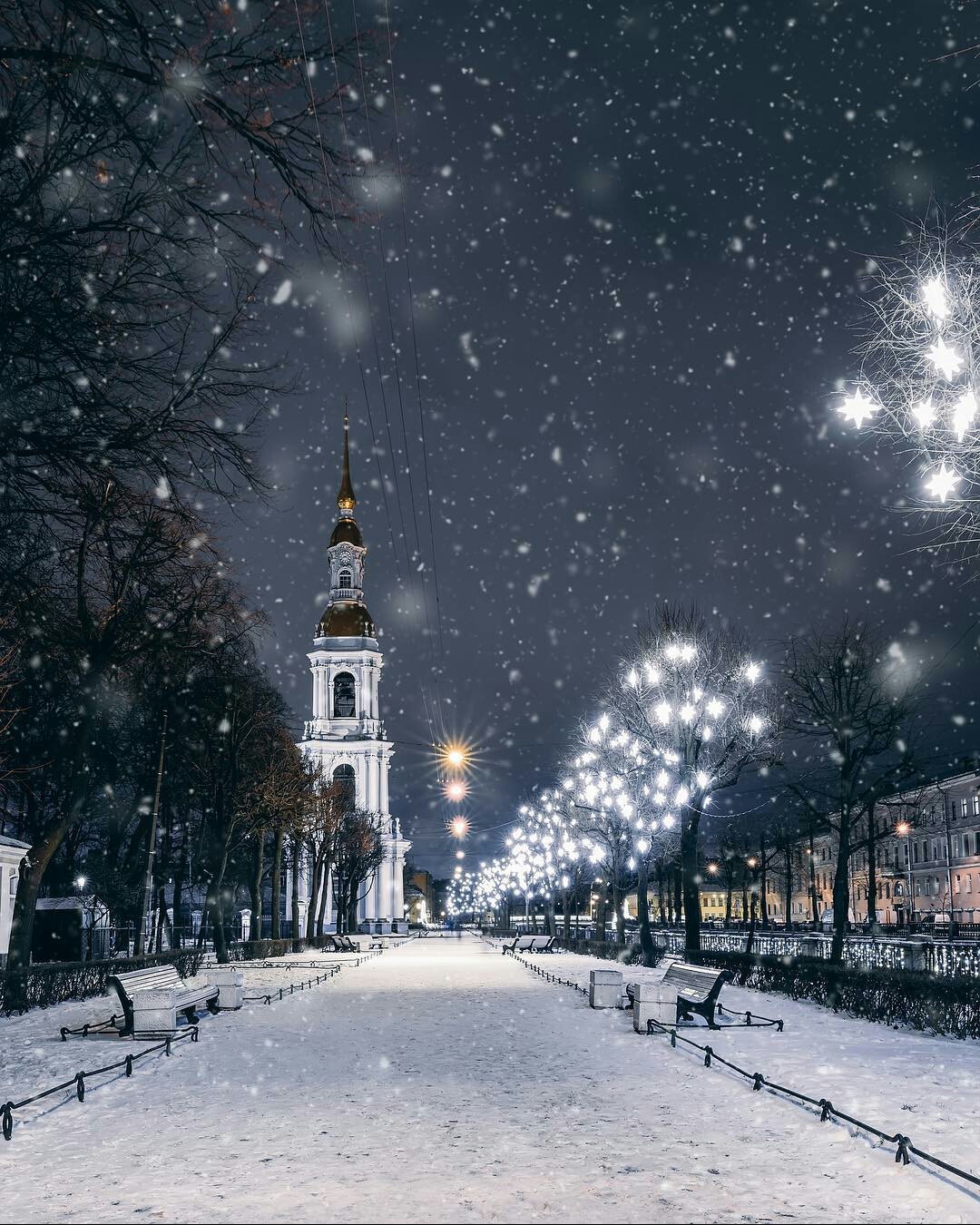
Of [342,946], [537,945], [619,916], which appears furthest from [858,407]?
[342,946]

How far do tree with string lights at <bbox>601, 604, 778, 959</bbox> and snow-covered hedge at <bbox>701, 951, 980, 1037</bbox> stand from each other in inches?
290

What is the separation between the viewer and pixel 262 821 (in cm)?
4525

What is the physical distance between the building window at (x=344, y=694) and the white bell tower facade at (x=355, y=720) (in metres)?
0.10

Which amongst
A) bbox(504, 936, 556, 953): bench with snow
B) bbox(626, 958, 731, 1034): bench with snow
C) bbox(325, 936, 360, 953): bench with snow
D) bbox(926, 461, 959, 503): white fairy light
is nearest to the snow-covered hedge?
bbox(626, 958, 731, 1034): bench with snow

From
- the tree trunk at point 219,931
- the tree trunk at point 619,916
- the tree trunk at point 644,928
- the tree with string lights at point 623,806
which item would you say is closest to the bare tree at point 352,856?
the tree with string lights at point 623,806

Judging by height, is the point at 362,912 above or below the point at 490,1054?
below

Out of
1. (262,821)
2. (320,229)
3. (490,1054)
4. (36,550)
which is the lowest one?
(490,1054)

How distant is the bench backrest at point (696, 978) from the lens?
723 inches

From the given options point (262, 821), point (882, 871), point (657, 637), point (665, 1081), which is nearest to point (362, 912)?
point (882, 871)

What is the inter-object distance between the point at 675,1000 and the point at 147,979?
8663 mm

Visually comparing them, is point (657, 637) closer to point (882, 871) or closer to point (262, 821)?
point (262, 821)

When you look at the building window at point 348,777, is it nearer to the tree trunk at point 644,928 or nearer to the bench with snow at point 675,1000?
the tree trunk at point 644,928

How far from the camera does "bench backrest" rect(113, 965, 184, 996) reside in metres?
18.0

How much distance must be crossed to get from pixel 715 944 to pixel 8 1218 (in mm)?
36623
